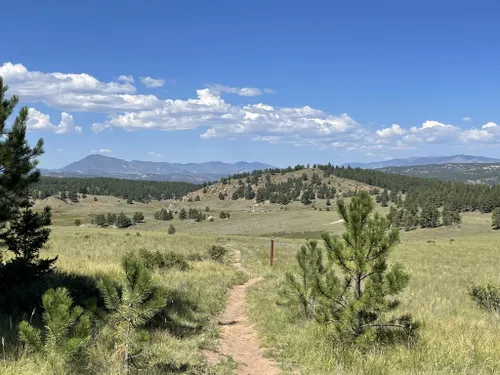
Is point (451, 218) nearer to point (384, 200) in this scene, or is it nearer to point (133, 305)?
point (384, 200)

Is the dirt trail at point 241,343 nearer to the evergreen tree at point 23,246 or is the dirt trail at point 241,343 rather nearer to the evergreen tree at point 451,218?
the evergreen tree at point 23,246

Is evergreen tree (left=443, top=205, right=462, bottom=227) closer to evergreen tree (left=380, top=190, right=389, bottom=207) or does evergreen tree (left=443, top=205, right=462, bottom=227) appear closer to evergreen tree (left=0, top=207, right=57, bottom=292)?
evergreen tree (left=380, top=190, right=389, bottom=207)

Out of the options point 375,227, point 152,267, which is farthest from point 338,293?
point 152,267

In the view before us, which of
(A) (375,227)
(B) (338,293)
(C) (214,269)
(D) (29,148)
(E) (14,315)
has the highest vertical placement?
(D) (29,148)

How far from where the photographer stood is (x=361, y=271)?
21.0ft

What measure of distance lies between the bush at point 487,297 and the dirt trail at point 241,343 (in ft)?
24.4

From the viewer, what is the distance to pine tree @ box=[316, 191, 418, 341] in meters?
6.24

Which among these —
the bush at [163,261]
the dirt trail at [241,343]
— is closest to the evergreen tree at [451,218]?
the bush at [163,261]

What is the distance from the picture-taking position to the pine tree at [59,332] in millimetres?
4742

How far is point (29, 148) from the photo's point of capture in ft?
27.5

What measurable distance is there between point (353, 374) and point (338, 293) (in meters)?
1.52

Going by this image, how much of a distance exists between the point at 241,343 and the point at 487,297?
8.68m

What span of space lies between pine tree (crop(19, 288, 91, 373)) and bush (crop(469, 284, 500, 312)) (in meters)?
11.5

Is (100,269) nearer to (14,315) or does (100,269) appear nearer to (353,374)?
(14,315)
